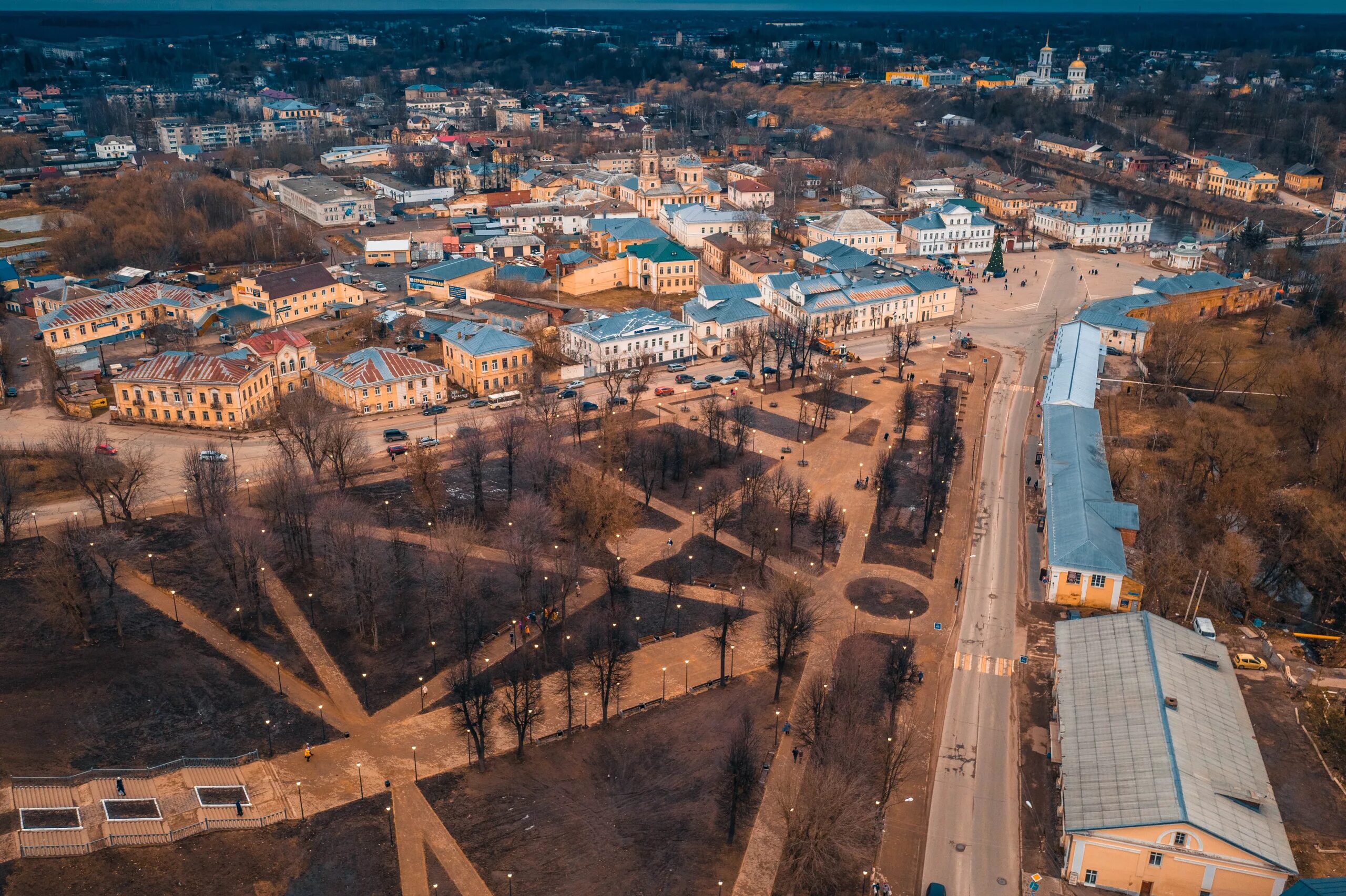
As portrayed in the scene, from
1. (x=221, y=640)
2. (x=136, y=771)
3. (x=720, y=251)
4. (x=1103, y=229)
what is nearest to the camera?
(x=136, y=771)

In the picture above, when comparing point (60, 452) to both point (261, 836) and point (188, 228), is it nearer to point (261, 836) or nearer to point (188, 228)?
point (261, 836)

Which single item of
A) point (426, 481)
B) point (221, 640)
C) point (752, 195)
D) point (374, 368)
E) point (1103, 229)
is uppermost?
point (752, 195)

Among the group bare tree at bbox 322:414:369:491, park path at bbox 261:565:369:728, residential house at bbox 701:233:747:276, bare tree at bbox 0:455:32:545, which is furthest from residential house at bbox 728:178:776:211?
park path at bbox 261:565:369:728

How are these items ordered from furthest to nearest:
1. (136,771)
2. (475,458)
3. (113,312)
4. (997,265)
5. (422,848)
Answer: (997,265)
(113,312)
(475,458)
(136,771)
(422,848)

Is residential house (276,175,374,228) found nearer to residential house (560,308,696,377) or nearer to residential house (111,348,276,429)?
residential house (560,308,696,377)

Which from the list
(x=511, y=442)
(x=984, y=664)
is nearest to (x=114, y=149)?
(x=511, y=442)

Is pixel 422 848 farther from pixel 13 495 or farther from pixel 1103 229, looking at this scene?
pixel 1103 229

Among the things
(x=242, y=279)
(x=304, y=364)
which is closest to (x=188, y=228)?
(x=242, y=279)

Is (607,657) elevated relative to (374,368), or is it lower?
lower
